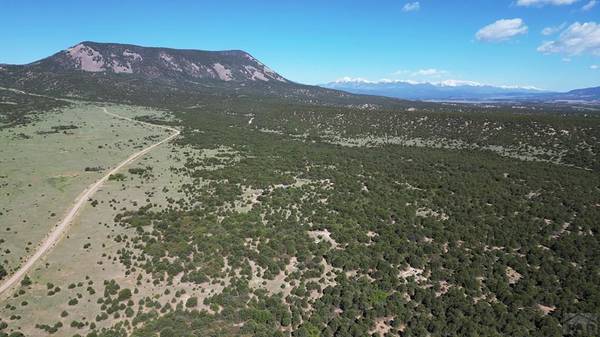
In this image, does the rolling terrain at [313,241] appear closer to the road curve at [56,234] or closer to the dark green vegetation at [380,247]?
the dark green vegetation at [380,247]

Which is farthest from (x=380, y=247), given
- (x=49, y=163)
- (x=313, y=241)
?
(x=49, y=163)

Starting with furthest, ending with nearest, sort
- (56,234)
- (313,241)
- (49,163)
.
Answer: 1. (49,163)
2. (313,241)
3. (56,234)

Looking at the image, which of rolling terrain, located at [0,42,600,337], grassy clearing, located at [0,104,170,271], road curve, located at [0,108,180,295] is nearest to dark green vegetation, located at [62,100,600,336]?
rolling terrain, located at [0,42,600,337]

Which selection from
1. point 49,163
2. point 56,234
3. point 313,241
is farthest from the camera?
point 49,163

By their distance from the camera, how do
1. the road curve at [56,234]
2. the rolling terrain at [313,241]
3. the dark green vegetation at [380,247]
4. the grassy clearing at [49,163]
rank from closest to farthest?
the rolling terrain at [313,241], the dark green vegetation at [380,247], the road curve at [56,234], the grassy clearing at [49,163]

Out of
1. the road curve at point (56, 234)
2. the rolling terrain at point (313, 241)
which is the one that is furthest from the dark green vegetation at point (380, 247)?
the road curve at point (56, 234)

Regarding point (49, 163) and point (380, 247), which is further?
point (49, 163)

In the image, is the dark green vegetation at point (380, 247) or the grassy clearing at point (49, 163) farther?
the grassy clearing at point (49, 163)

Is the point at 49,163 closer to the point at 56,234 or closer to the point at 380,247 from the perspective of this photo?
the point at 56,234
